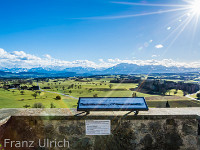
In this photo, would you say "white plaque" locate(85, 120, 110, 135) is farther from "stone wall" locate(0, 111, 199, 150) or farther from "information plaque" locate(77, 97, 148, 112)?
"information plaque" locate(77, 97, 148, 112)

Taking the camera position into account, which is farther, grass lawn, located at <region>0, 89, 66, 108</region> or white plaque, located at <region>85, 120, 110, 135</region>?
grass lawn, located at <region>0, 89, 66, 108</region>

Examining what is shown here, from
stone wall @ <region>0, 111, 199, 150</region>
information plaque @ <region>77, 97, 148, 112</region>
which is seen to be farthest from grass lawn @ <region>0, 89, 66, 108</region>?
information plaque @ <region>77, 97, 148, 112</region>

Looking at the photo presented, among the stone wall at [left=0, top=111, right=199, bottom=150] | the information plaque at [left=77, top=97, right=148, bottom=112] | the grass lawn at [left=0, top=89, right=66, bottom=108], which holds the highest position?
the information plaque at [left=77, top=97, right=148, bottom=112]

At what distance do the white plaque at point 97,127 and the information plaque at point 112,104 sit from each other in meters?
0.47

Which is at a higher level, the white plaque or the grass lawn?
the white plaque

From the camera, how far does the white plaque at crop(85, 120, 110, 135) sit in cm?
566

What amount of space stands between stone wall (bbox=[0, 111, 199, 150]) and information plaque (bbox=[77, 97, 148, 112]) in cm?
32

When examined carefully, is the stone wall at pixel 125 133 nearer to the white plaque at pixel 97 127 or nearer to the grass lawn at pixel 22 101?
the white plaque at pixel 97 127

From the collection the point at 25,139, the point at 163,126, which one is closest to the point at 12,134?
the point at 25,139

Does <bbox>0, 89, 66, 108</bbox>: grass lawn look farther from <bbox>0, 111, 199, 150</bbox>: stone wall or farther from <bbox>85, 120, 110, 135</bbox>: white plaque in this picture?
<bbox>85, 120, 110, 135</bbox>: white plaque

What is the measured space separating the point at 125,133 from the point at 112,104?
111cm

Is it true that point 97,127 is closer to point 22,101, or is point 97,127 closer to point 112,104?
point 112,104

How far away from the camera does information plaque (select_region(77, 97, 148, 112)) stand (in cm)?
557

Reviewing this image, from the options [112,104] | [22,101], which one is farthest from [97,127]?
[22,101]
